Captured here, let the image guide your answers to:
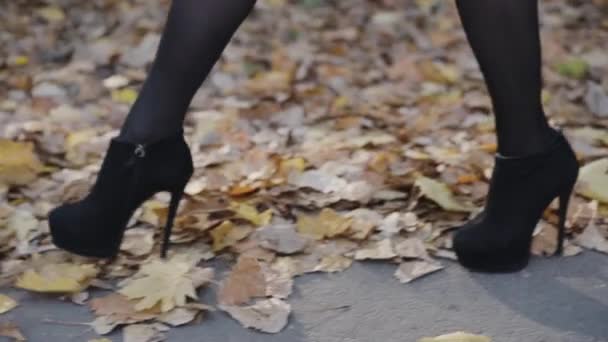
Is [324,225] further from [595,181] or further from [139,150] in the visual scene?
[595,181]

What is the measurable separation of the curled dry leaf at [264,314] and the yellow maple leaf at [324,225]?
0.95 feet

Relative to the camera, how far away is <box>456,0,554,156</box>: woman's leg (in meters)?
1.69

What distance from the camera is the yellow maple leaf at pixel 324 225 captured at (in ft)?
6.50

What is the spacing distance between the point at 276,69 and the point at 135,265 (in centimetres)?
163

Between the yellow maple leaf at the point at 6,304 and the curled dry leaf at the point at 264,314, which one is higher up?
the curled dry leaf at the point at 264,314

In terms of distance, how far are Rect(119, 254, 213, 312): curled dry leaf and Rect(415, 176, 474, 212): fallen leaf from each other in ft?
1.79

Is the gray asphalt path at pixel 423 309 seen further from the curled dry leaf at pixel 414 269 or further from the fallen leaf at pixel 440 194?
the fallen leaf at pixel 440 194

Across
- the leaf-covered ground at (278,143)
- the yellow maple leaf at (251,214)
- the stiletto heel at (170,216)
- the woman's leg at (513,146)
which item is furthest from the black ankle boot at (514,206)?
the stiletto heel at (170,216)

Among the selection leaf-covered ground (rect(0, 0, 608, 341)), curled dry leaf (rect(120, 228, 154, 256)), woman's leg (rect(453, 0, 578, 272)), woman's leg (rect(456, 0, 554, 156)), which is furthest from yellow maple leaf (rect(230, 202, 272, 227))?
woman's leg (rect(456, 0, 554, 156))

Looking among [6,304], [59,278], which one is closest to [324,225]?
[59,278]

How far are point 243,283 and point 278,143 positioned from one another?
90cm

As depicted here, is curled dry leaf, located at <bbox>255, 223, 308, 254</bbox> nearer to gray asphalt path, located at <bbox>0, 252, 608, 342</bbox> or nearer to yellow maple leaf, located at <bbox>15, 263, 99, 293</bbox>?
gray asphalt path, located at <bbox>0, 252, 608, 342</bbox>

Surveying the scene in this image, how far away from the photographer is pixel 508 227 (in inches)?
70.2

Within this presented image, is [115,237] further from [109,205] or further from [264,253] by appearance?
[264,253]
